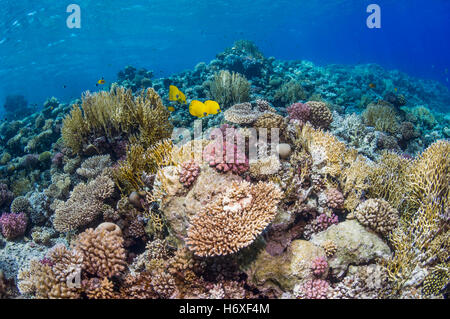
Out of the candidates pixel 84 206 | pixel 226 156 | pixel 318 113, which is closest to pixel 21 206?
pixel 84 206

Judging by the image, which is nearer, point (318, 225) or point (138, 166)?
point (318, 225)

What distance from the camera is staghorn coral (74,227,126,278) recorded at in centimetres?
362

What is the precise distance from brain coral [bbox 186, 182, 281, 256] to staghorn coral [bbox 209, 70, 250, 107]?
21.4 ft

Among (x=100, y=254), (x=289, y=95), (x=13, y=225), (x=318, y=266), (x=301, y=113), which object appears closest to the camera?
(x=318, y=266)

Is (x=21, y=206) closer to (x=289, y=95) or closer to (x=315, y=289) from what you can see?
(x=315, y=289)

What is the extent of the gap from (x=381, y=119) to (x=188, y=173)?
8.42 metres

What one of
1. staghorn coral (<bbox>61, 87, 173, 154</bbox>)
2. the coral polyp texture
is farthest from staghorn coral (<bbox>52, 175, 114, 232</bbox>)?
staghorn coral (<bbox>61, 87, 173, 154</bbox>)

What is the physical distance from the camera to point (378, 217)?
3896mm

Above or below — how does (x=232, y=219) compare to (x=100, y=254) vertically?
above

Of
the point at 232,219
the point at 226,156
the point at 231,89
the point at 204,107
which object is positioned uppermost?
the point at 231,89

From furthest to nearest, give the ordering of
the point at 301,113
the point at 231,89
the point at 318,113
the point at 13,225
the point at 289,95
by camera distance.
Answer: the point at 289,95 < the point at 231,89 < the point at 318,113 < the point at 301,113 < the point at 13,225

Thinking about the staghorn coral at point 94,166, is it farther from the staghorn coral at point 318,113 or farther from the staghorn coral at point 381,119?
the staghorn coral at point 381,119
